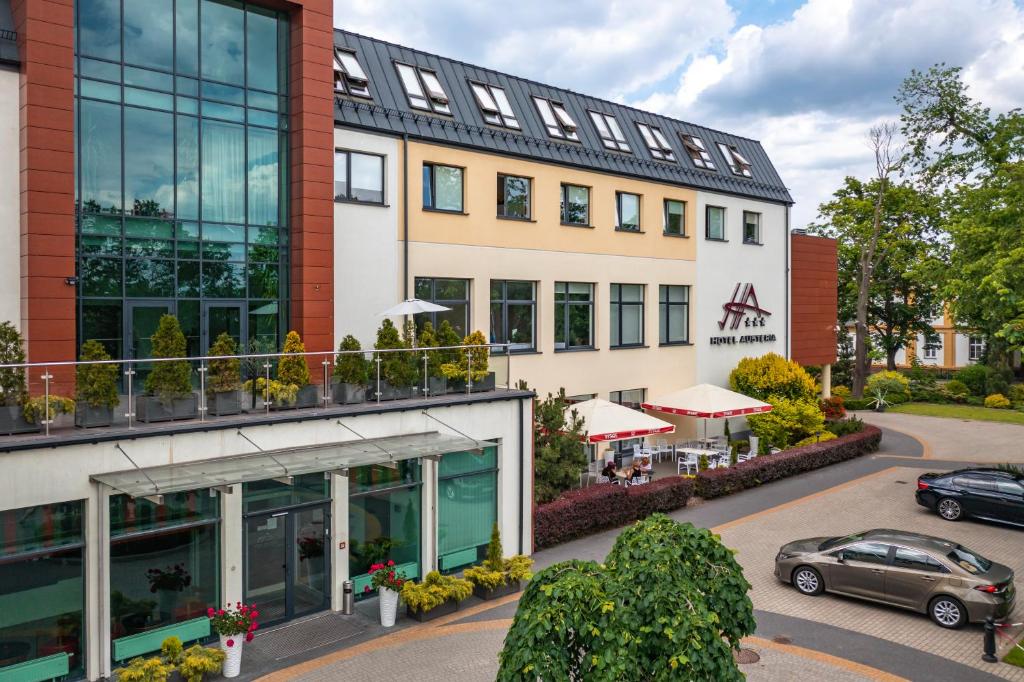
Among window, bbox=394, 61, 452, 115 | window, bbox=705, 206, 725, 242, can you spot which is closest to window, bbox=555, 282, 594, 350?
window, bbox=394, 61, 452, 115

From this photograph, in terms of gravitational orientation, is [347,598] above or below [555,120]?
below

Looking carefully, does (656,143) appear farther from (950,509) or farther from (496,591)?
(496,591)

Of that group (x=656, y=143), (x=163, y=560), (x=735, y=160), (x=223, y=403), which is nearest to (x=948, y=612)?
(x=223, y=403)

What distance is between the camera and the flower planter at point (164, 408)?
38.6ft

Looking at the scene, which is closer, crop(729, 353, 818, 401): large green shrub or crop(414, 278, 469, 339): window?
crop(414, 278, 469, 339): window

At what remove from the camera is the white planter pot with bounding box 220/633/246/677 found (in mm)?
11398

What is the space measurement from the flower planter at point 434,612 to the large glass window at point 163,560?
3.13 meters

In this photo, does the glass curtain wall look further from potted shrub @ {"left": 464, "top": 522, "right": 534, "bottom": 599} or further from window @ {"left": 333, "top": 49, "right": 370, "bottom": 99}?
potted shrub @ {"left": 464, "top": 522, "right": 534, "bottom": 599}

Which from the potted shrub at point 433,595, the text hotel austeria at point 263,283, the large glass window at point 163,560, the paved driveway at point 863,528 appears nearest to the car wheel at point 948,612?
the paved driveway at point 863,528

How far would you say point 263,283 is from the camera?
55.6 feet

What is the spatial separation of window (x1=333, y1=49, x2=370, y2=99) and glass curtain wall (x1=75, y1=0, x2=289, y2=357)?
215 cm

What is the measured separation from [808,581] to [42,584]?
1225 centimetres

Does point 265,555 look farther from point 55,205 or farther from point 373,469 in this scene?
point 55,205

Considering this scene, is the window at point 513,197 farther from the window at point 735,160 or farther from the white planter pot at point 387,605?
the white planter pot at point 387,605
